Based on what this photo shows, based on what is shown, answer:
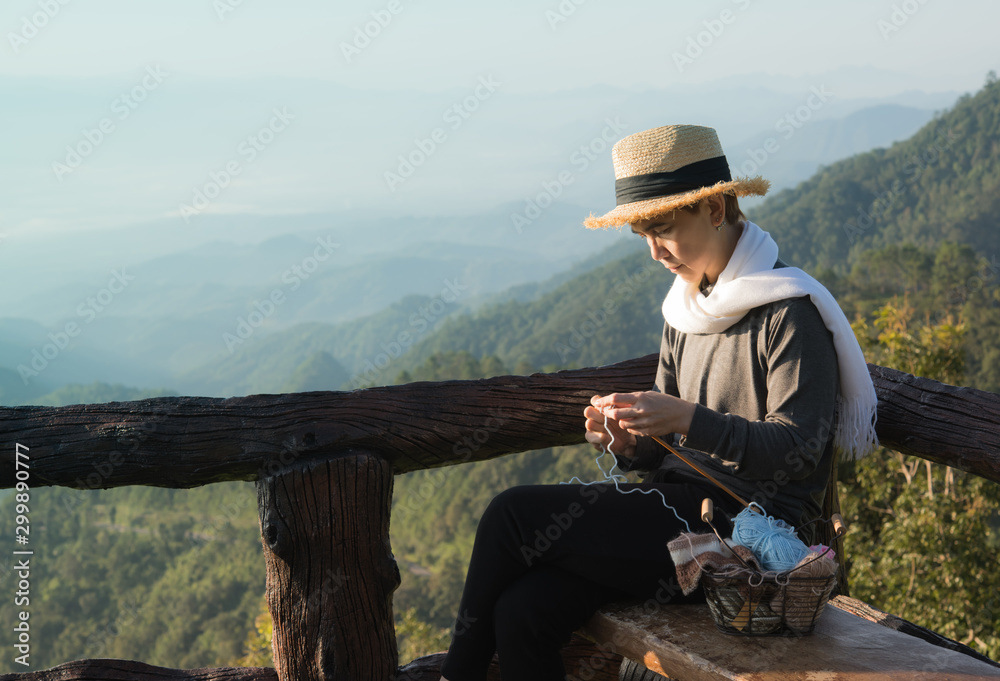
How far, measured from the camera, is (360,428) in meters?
2.11

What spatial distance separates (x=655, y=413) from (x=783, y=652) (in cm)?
54

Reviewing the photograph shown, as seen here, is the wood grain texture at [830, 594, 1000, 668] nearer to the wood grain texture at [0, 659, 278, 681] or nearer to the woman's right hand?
the woman's right hand

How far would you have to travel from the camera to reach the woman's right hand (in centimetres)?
200

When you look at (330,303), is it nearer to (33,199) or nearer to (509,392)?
(33,199)

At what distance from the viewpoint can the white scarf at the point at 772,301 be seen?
1859 millimetres

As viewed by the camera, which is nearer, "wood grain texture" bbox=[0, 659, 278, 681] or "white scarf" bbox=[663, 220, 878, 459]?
"white scarf" bbox=[663, 220, 878, 459]

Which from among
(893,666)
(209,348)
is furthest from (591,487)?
(209,348)

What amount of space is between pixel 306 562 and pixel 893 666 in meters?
1.35

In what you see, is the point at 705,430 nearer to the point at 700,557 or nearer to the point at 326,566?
the point at 700,557

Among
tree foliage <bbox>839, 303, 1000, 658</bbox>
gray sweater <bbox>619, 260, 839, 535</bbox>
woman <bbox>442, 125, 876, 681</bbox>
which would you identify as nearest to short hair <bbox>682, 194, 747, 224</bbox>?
woman <bbox>442, 125, 876, 681</bbox>

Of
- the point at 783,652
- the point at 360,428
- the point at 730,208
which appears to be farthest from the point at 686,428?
the point at 360,428

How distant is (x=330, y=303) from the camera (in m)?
132

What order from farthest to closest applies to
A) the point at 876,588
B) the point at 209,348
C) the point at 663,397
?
1. the point at 209,348
2. the point at 876,588
3. the point at 663,397

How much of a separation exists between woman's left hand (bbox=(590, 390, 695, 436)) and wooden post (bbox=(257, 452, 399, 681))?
70cm
